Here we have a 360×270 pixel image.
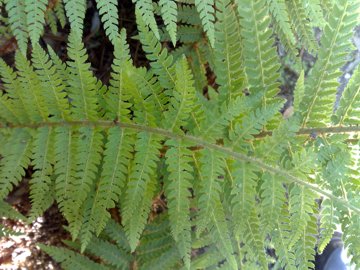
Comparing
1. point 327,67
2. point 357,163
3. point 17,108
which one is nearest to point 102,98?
point 17,108

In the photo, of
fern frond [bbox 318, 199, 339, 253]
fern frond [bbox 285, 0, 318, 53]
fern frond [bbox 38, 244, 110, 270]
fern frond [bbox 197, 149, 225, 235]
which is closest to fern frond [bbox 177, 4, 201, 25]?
fern frond [bbox 285, 0, 318, 53]

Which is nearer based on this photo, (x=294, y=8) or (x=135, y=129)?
(x=135, y=129)

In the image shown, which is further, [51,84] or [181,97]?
[51,84]

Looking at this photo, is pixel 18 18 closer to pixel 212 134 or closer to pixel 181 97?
pixel 181 97

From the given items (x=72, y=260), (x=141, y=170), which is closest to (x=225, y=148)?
(x=141, y=170)

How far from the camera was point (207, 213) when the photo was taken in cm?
159

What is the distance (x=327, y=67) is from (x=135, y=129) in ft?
2.44

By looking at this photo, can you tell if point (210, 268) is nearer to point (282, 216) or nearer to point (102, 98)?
point (282, 216)

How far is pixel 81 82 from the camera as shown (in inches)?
64.1

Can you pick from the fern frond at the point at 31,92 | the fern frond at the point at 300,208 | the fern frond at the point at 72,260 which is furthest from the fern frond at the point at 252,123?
the fern frond at the point at 72,260

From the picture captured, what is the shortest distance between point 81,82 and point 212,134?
0.52 metres

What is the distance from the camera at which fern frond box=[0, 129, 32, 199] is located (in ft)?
5.56

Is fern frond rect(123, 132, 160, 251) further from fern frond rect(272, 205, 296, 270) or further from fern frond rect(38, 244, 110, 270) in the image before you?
fern frond rect(38, 244, 110, 270)

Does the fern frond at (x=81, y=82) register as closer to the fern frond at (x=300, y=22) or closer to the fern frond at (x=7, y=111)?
the fern frond at (x=7, y=111)
